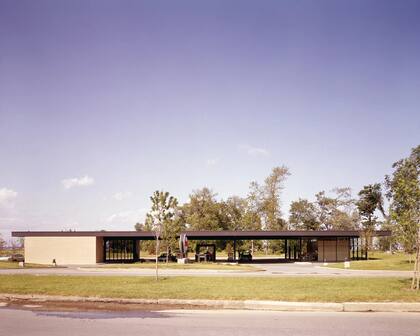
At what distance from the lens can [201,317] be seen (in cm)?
1102

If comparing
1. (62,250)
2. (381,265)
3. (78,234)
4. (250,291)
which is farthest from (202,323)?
(62,250)

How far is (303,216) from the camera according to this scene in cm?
8469

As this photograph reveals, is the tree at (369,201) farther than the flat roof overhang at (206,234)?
Yes

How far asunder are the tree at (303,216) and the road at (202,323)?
2918 inches

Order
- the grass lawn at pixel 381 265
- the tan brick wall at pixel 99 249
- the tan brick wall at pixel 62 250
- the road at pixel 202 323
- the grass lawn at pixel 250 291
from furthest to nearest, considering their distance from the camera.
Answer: the tan brick wall at pixel 99 249, the tan brick wall at pixel 62 250, the grass lawn at pixel 381 265, the grass lawn at pixel 250 291, the road at pixel 202 323

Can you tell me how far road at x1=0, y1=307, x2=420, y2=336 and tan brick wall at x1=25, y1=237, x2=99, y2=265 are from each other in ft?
113

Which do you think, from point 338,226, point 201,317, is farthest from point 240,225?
point 201,317

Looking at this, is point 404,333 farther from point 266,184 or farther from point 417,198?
point 266,184

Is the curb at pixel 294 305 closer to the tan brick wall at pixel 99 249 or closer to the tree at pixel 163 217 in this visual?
the tree at pixel 163 217

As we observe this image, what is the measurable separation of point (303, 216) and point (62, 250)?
52282 millimetres

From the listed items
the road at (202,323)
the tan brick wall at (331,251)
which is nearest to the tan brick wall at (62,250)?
the tan brick wall at (331,251)

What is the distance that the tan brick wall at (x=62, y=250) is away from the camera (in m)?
45.5

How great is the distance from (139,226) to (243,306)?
13743cm

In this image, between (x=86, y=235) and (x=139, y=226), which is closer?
(x=86, y=235)
